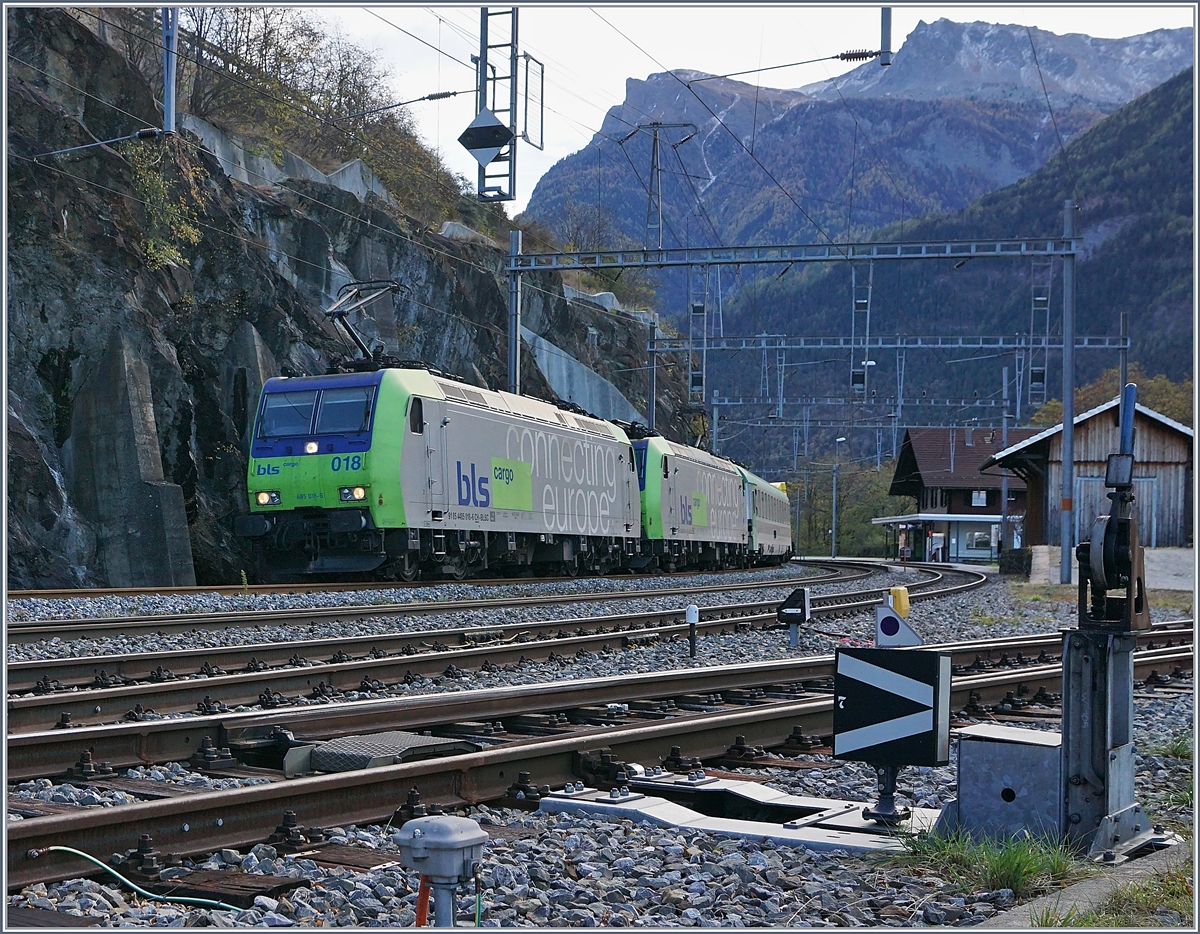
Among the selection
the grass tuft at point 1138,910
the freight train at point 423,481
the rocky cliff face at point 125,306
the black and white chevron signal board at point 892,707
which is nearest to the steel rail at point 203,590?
the freight train at point 423,481

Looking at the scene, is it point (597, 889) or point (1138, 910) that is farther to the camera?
point (597, 889)

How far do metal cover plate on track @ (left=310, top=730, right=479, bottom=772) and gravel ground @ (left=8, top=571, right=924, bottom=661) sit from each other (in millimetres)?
5121

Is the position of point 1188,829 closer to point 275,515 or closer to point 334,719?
point 334,719

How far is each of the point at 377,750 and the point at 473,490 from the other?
632 inches

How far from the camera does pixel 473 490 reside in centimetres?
2245

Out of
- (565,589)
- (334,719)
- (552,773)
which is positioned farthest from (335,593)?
(552,773)

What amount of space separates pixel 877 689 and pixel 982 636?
11.9 meters

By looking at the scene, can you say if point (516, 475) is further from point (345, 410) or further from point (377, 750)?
point (377, 750)

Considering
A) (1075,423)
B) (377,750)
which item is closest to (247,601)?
(377,750)

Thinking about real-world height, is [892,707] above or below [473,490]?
below

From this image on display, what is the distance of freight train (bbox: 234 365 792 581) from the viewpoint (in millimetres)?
19922

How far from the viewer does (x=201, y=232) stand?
98.1 feet

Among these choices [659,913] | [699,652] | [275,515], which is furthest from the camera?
[275,515]

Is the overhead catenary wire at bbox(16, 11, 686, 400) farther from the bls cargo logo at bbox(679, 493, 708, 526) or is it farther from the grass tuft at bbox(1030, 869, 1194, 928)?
the grass tuft at bbox(1030, 869, 1194, 928)
